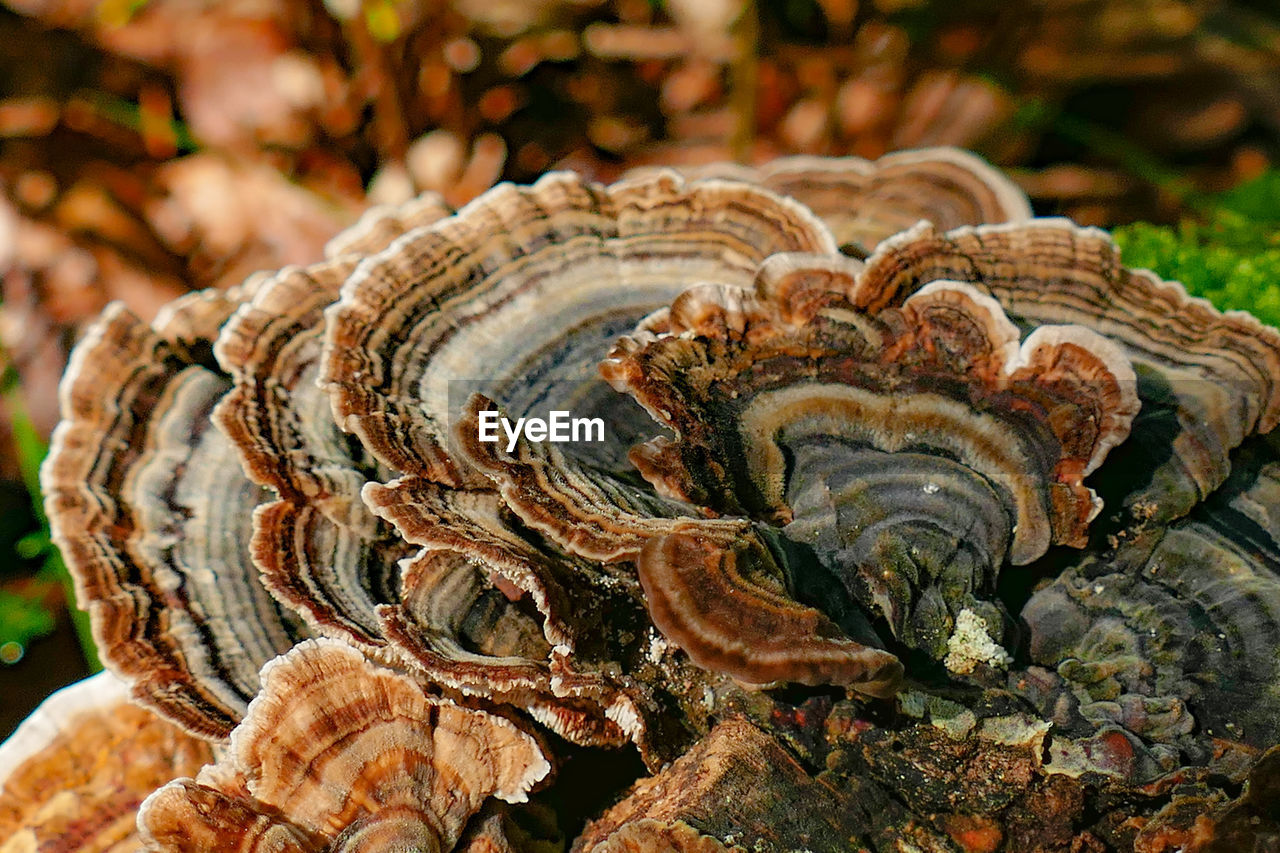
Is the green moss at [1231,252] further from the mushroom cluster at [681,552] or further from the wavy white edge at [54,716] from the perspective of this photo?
the wavy white edge at [54,716]

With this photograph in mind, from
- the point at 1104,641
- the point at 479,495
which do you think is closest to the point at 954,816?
the point at 1104,641

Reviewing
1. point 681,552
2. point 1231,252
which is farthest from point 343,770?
point 1231,252

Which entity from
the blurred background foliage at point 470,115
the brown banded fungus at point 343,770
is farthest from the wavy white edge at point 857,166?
the brown banded fungus at point 343,770

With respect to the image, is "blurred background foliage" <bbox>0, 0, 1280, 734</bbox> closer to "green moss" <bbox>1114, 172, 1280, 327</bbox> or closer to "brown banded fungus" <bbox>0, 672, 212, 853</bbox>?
"green moss" <bbox>1114, 172, 1280, 327</bbox>

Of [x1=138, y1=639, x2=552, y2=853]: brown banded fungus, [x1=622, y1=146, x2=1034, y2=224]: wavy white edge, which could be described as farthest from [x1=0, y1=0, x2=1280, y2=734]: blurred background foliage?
[x1=138, y1=639, x2=552, y2=853]: brown banded fungus

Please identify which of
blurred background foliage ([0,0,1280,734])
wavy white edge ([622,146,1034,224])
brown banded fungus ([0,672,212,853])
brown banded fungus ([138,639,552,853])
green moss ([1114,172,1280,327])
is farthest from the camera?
blurred background foliage ([0,0,1280,734])
